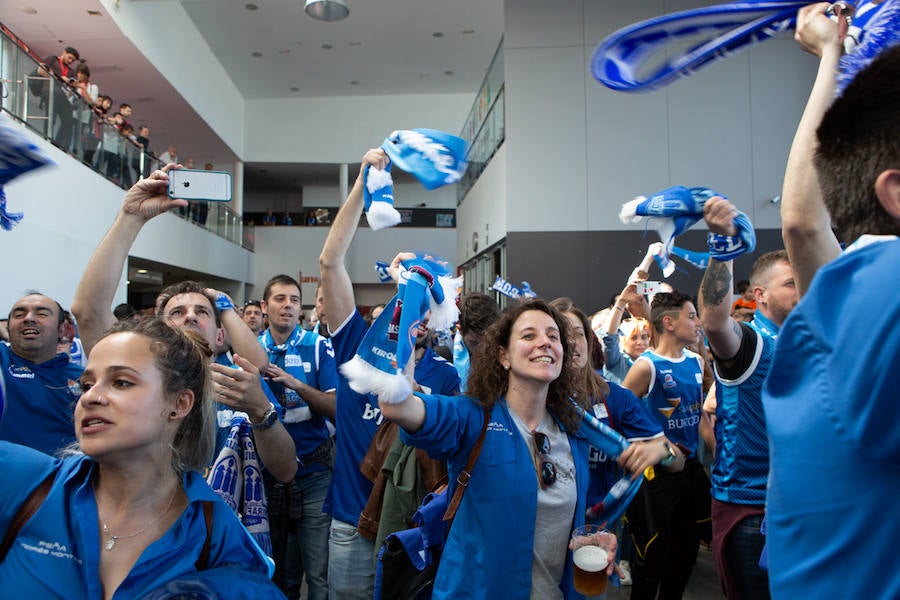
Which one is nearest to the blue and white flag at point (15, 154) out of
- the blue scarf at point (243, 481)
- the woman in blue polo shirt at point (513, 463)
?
the woman in blue polo shirt at point (513, 463)

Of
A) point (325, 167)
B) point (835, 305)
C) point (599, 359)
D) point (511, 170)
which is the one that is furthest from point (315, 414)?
point (325, 167)

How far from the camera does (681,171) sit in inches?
396

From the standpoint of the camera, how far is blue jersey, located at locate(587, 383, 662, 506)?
2.39 meters

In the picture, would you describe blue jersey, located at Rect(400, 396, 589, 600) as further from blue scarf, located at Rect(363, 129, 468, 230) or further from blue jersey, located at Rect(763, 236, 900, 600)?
blue jersey, located at Rect(763, 236, 900, 600)

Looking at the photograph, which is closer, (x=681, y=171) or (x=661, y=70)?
(x=661, y=70)

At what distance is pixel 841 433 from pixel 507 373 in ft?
5.12

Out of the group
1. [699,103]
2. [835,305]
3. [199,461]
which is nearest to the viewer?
[835,305]

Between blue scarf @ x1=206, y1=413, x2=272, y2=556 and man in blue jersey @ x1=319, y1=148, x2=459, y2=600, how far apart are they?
0.31m

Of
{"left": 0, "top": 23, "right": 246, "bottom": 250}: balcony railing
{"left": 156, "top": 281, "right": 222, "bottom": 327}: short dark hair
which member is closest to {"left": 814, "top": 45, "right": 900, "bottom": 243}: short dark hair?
{"left": 156, "top": 281, "right": 222, "bottom": 327}: short dark hair

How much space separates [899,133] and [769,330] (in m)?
1.90

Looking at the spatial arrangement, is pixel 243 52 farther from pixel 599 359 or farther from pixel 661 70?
pixel 661 70

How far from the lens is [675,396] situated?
11.3ft

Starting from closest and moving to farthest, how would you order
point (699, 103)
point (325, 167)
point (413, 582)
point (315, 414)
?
point (413, 582)
point (315, 414)
point (699, 103)
point (325, 167)

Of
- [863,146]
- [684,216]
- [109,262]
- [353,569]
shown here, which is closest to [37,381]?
[109,262]
